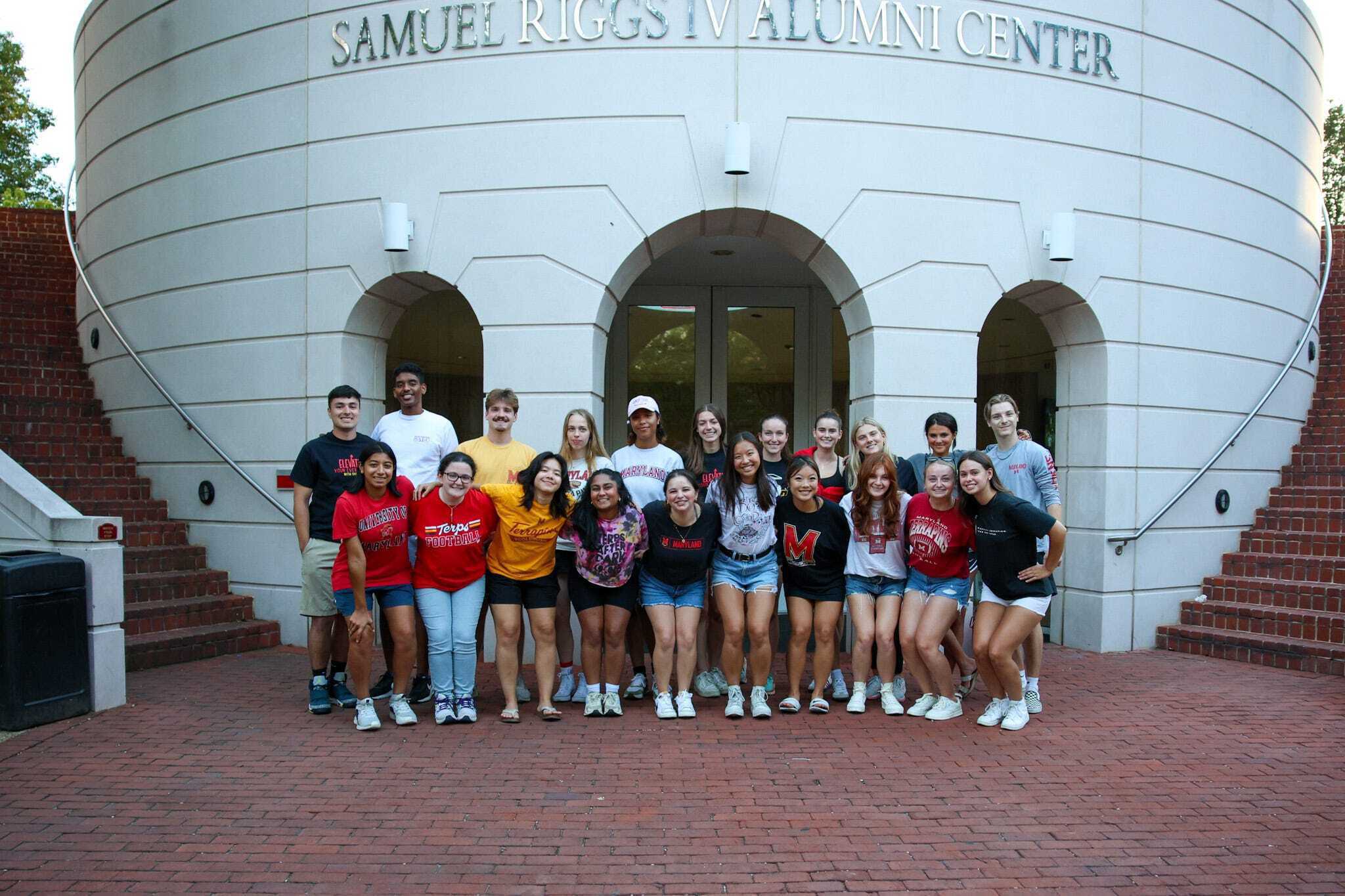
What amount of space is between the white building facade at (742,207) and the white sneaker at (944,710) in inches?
89.3

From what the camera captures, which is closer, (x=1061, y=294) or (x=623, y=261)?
(x=623, y=261)

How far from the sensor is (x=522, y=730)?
552 centimetres

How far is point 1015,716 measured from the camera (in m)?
5.64

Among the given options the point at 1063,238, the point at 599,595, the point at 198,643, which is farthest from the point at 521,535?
the point at 1063,238

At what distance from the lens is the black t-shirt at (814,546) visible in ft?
19.4

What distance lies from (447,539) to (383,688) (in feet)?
4.46

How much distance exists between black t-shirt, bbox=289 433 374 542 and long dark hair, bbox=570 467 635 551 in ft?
4.45

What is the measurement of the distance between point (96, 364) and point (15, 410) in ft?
3.10

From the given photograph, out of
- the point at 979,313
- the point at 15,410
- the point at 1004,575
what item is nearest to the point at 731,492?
the point at 1004,575

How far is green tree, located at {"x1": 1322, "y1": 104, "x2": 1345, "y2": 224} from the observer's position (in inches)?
1272

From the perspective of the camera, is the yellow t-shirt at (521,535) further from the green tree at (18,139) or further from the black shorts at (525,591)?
the green tree at (18,139)

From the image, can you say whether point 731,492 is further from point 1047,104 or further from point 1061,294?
point 1047,104

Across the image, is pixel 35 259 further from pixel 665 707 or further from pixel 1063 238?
pixel 1063 238

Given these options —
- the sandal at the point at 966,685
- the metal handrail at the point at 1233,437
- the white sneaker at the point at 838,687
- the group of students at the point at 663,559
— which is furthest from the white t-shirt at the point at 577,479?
the metal handrail at the point at 1233,437
